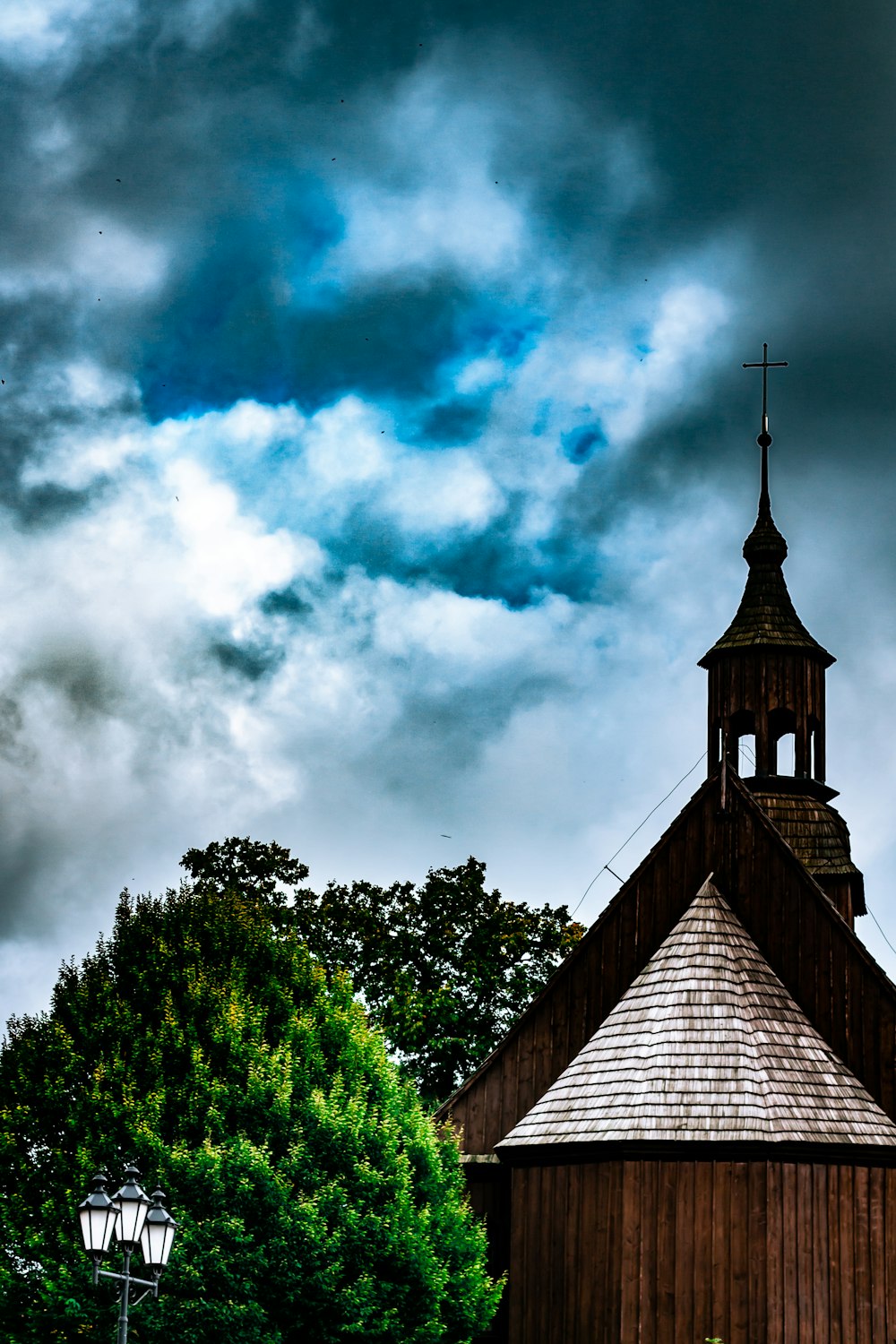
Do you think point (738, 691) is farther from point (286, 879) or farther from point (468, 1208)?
point (286, 879)

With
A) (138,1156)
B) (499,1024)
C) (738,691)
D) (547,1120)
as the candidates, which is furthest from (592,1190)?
(499,1024)

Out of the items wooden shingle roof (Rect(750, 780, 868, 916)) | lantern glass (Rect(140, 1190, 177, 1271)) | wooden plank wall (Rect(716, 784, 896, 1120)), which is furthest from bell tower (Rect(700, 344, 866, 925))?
lantern glass (Rect(140, 1190, 177, 1271))

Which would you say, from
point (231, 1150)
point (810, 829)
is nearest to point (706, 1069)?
point (231, 1150)

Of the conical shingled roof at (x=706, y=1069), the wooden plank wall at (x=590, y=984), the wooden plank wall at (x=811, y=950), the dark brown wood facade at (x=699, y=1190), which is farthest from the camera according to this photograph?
the wooden plank wall at (x=590, y=984)

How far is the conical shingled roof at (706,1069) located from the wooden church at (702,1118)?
0.03m

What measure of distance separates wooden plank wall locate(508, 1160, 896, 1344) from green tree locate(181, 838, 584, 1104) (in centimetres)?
1973

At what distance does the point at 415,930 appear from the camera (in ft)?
138

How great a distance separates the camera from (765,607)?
32.3 m

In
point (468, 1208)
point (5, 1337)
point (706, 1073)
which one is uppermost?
point (706, 1073)

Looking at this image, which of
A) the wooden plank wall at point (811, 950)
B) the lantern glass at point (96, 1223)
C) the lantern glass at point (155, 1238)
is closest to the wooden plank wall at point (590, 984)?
the wooden plank wall at point (811, 950)

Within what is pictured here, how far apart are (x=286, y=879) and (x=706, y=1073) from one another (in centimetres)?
2194

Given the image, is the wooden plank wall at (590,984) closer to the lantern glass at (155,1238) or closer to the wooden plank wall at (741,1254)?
the wooden plank wall at (741,1254)

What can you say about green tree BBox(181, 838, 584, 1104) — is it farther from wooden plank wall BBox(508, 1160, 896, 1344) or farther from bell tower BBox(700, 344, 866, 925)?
wooden plank wall BBox(508, 1160, 896, 1344)

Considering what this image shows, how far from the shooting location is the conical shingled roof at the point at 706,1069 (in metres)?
20.5
